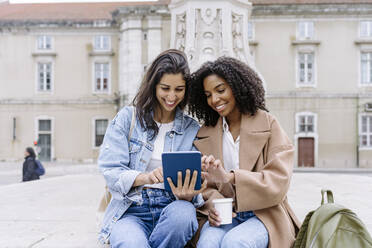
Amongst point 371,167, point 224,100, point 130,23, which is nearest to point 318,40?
point 371,167

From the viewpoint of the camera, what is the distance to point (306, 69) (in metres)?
23.4

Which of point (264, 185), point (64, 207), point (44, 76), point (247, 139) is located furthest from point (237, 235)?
point (44, 76)

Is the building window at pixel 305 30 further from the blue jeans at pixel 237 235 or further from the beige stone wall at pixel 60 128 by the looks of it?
the blue jeans at pixel 237 235

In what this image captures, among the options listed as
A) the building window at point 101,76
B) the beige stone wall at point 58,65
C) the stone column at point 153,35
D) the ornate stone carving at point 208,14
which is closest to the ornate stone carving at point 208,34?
the ornate stone carving at point 208,14

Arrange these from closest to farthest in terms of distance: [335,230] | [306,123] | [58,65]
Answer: [335,230], [306,123], [58,65]

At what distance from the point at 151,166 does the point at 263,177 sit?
2.32 ft

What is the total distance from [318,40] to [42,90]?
1637 centimetres

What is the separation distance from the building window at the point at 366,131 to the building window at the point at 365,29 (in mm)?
4478

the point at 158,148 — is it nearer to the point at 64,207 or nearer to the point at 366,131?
the point at 64,207

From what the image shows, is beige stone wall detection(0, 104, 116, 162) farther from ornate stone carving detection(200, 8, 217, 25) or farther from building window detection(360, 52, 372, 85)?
ornate stone carving detection(200, 8, 217, 25)

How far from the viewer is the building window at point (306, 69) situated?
2341cm

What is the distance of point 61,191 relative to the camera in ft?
20.8

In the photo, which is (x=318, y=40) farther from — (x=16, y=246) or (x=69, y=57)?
(x=16, y=246)

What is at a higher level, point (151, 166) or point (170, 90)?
point (170, 90)
